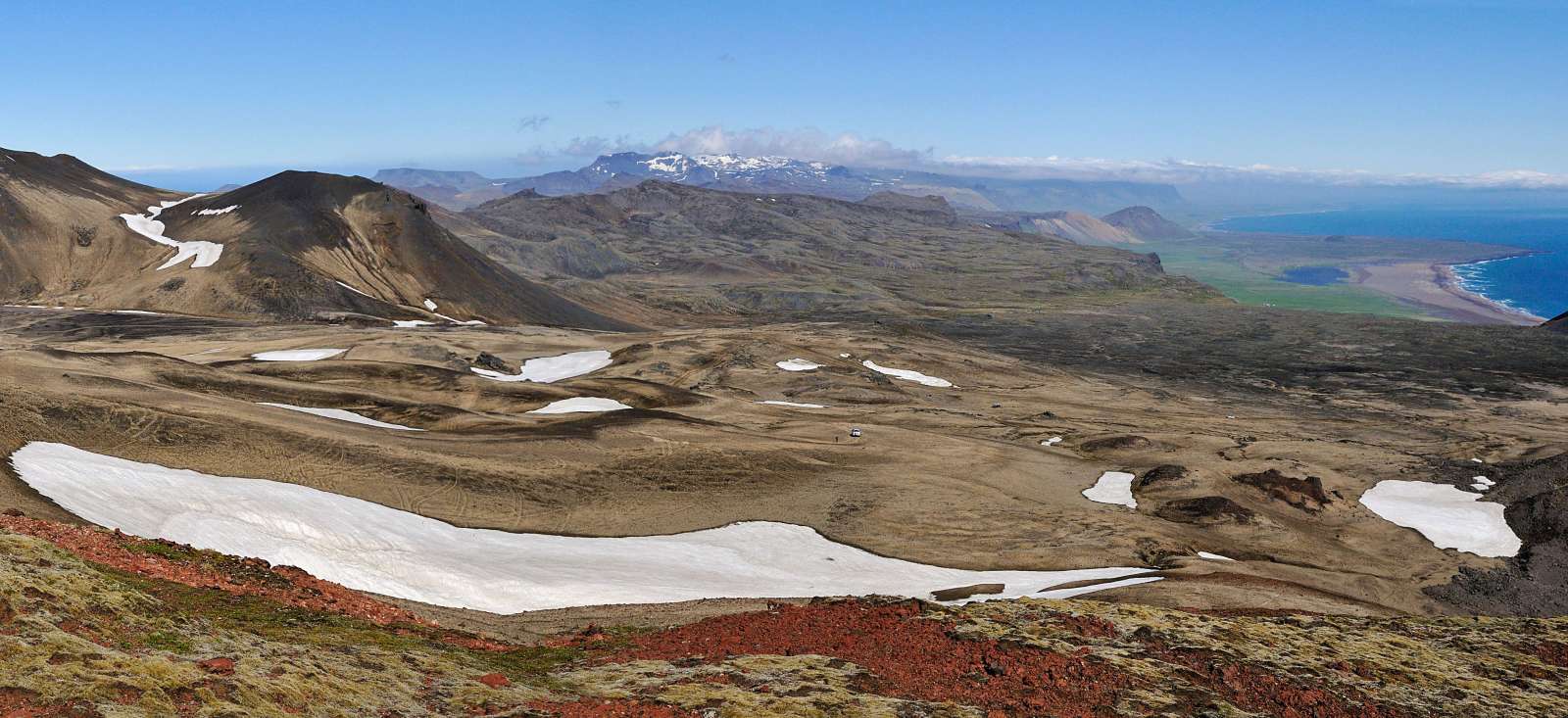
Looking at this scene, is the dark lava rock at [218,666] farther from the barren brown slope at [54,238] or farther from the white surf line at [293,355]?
the barren brown slope at [54,238]

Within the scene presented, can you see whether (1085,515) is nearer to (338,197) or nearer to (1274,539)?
(1274,539)

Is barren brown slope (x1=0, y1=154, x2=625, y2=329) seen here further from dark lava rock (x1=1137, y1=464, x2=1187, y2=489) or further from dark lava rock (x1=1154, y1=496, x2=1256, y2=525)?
dark lava rock (x1=1154, y1=496, x2=1256, y2=525)

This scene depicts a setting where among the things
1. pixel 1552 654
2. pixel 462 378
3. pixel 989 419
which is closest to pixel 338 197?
pixel 462 378

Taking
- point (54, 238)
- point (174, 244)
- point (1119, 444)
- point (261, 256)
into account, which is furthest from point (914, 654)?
point (54, 238)

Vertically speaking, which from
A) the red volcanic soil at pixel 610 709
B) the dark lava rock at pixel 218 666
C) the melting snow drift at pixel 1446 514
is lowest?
the melting snow drift at pixel 1446 514

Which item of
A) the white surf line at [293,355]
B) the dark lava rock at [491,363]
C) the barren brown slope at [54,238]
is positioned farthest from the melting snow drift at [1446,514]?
the barren brown slope at [54,238]

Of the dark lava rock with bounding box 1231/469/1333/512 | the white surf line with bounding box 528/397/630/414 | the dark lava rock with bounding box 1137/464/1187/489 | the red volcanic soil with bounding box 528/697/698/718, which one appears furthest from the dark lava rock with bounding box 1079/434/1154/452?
the red volcanic soil with bounding box 528/697/698/718
